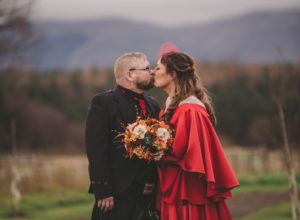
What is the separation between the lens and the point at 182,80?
3.84 m

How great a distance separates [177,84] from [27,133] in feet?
81.0

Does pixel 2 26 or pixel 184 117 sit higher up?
pixel 2 26

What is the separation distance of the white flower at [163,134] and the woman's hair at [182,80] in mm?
317

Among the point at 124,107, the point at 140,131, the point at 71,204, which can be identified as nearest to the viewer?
the point at 140,131

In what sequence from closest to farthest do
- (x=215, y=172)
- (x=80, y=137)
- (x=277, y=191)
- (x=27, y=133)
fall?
(x=215, y=172) → (x=277, y=191) → (x=27, y=133) → (x=80, y=137)

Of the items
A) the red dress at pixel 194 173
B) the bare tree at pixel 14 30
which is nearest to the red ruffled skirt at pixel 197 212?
the red dress at pixel 194 173

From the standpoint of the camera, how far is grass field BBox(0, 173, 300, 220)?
9703 mm

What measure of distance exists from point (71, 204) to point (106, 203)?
8.63m

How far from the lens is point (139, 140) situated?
3.46 metres

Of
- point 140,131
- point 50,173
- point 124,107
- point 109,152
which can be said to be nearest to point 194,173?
point 140,131

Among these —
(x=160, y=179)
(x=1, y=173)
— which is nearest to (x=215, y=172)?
(x=160, y=179)

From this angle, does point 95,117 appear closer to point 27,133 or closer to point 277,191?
point 277,191

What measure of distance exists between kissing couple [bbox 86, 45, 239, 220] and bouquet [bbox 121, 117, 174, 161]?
0.15 m

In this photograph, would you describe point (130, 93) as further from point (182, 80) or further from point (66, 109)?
point (66, 109)
